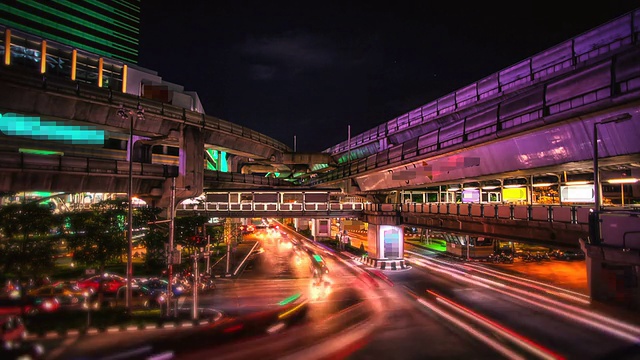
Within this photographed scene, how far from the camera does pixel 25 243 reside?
66.3 ft

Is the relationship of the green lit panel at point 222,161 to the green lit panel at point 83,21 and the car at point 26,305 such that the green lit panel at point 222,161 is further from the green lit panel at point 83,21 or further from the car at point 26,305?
the car at point 26,305

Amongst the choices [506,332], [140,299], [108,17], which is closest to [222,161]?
[108,17]

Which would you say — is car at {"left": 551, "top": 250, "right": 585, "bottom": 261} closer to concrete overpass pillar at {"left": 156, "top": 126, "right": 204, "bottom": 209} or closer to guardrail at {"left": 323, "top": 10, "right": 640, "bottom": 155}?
guardrail at {"left": 323, "top": 10, "right": 640, "bottom": 155}

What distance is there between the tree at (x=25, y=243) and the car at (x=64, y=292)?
1.87m

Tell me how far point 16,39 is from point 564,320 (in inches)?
2386

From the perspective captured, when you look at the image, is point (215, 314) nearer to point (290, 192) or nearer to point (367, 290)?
point (367, 290)

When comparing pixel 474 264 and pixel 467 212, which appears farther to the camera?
pixel 474 264

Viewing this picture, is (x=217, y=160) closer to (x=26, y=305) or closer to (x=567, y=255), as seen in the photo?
(x=567, y=255)

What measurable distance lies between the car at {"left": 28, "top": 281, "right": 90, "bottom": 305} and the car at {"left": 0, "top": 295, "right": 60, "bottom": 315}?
0.59 m

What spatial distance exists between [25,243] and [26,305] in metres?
3.74

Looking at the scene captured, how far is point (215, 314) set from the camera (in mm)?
19562

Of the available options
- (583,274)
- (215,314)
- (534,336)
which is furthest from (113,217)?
(583,274)

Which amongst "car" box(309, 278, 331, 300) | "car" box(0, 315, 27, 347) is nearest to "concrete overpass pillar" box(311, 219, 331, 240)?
"car" box(309, 278, 331, 300)

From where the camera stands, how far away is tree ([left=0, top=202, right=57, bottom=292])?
777 inches
